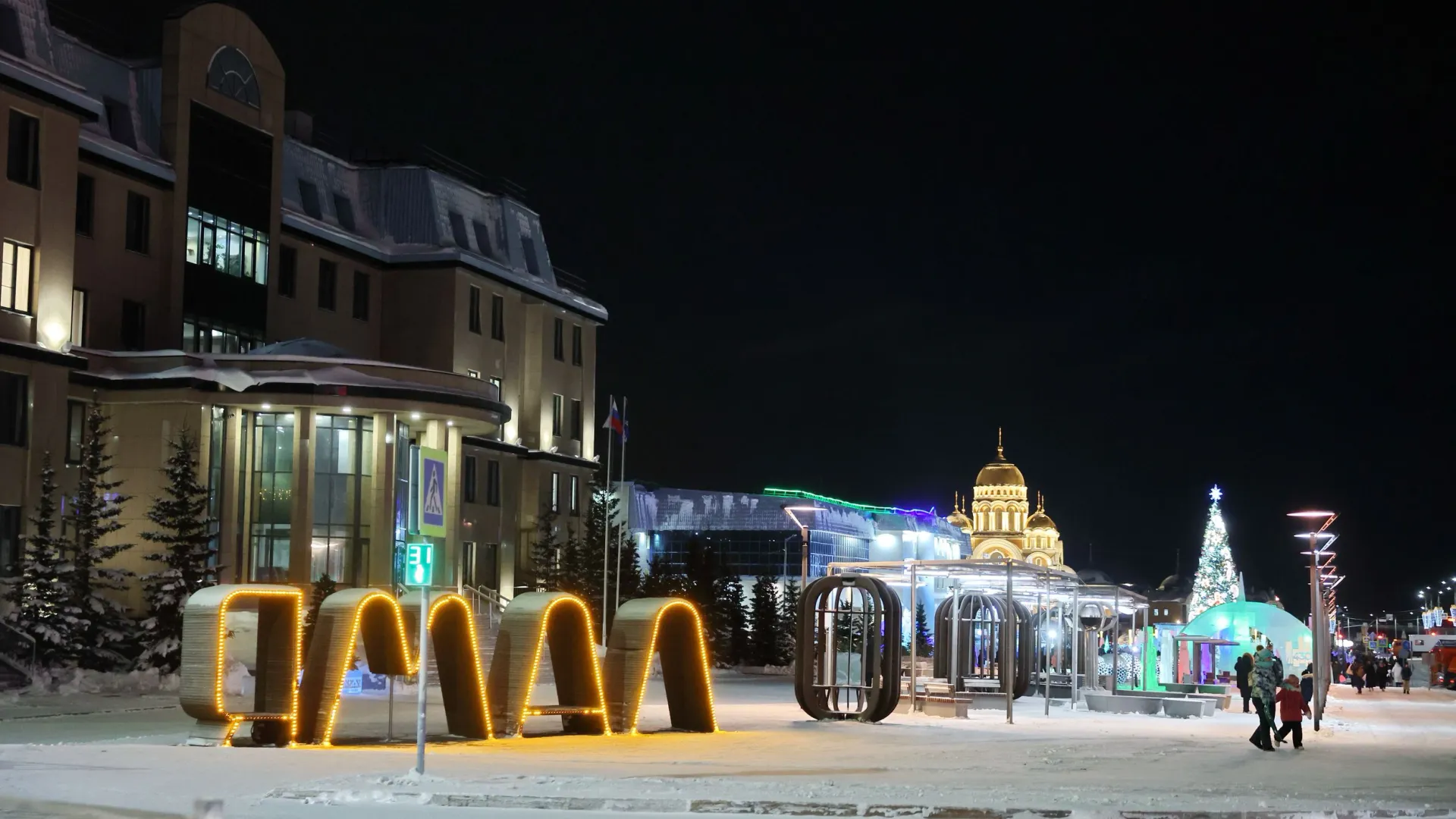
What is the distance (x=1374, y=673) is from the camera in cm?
7138

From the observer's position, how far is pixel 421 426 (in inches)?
2140

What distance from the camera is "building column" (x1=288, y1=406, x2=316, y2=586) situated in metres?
50.9

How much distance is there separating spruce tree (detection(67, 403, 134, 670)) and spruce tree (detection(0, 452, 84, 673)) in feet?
1.10

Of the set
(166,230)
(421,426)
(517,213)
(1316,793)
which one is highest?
(517,213)

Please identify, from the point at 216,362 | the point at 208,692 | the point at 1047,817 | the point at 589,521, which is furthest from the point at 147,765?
the point at 589,521

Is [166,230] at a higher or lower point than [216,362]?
higher

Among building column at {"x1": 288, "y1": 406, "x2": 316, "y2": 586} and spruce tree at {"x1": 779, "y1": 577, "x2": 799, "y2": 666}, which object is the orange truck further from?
building column at {"x1": 288, "y1": 406, "x2": 316, "y2": 586}

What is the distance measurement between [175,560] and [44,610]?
4.60m

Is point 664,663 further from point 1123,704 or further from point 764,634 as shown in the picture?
point 764,634

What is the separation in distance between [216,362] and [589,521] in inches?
843

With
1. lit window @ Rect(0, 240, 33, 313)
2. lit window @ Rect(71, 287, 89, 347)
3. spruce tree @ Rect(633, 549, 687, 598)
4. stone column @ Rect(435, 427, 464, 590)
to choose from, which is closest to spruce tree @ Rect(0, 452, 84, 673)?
lit window @ Rect(0, 240, 33, 313)

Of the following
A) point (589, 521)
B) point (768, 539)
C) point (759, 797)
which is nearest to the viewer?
point (759, 797)

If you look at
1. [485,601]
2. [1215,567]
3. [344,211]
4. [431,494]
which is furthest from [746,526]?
[431,494]

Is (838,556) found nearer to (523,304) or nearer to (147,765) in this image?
(523,304)
